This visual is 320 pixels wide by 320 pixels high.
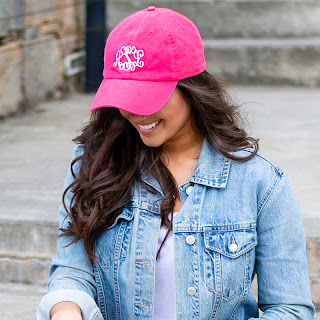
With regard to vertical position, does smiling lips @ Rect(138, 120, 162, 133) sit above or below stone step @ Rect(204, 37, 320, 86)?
above

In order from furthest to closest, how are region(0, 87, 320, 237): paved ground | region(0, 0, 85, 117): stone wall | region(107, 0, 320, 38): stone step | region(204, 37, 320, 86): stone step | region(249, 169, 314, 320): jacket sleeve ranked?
region(107, 0, 320, 38): stone step
region(204, 37, 320, 86): stone step
region(0, 0, 85, 117): stone wall
region(0, 87, 320, 237): paved ground
region(249, 169, 314, 320): jacket sleeve

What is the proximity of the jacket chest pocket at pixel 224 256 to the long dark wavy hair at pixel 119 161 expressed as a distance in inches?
4.8

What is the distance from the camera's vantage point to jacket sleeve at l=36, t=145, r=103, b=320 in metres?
1.58

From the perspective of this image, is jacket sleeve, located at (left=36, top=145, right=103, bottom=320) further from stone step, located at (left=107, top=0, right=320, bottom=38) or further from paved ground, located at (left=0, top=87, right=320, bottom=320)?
stone step, located at (left=107, top=0, right=320, bottom=38)

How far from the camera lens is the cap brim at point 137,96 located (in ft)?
4.86

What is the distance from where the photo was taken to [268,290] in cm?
164

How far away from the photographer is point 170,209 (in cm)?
164


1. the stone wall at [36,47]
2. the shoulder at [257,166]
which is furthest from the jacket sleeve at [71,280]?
the stone wall at [36,47]

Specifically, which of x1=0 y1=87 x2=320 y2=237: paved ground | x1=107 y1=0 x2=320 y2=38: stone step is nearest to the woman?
x1=0 y1=87 x2=320 y2=237: paved ground

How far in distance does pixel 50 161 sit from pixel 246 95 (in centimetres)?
226

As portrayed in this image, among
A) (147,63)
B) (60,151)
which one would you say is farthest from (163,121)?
(60,151)

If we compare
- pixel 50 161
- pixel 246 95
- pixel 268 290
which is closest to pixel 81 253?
pixel 268 290

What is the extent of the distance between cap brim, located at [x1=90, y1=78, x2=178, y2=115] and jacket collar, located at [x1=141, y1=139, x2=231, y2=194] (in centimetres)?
24

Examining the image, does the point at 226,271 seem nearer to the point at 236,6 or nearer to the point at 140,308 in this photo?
the point at 140,308
